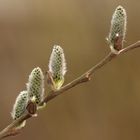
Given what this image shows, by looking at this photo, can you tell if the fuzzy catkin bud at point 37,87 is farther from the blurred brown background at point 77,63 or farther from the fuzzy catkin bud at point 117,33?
the blurred brown background at point 77,63

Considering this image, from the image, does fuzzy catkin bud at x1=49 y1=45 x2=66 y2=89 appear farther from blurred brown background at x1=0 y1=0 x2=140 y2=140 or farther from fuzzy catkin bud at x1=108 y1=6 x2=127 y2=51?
blurred brown background at x1=0 y1=0 x2=140 y2=140

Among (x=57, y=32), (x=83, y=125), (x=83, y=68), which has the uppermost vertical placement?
(x=57, y=32)

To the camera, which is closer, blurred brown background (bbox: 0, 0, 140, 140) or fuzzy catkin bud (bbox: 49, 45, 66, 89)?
fuzzy catkin bud (bbox: 49, 45, 66, 89)

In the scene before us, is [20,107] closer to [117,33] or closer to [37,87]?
[37,87]

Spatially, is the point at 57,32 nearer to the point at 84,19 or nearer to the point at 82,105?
the point at 84,19

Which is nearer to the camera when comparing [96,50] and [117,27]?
[117,27]

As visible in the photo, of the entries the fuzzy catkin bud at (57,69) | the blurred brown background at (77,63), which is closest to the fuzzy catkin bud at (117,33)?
the fuzzy catkin bud at (57,69)

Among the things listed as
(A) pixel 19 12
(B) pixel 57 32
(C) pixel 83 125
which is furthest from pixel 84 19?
(C) pixel 83 125

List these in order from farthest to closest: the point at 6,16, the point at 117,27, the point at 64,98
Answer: the point at 64,98 < the point at 6,16 < the point at 117,27

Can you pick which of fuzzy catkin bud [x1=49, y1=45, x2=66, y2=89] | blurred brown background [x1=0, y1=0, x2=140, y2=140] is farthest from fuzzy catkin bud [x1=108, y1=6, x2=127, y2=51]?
blurred brown background [x1=0, y1=0, x2=140, y2=140]
